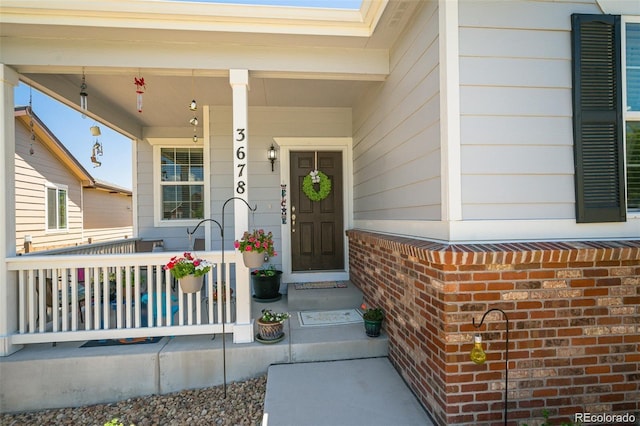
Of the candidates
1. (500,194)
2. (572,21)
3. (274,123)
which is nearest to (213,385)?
(500,194)

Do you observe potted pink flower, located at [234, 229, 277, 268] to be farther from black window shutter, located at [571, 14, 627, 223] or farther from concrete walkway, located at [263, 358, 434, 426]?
black window shutter, located at [571, 14, 627, 223]

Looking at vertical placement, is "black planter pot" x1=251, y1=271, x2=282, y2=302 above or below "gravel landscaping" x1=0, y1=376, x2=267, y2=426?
above

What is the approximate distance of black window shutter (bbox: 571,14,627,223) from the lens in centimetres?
208

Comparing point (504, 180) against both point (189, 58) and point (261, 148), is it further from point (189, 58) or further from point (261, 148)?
point (261, 148)

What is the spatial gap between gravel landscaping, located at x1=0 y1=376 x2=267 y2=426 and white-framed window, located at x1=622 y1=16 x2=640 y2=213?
320 centimetres

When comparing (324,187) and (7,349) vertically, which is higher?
(324,187)

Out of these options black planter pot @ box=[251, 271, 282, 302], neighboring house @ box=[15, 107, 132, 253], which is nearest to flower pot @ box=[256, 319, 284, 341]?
black planter pot @ box=[251, 271, 282, 302]

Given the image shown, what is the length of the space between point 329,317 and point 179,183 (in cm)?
363

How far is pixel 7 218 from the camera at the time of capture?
2881 mm

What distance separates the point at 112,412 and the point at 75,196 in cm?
977

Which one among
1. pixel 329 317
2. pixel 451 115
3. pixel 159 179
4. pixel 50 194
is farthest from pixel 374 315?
pixel 50 194

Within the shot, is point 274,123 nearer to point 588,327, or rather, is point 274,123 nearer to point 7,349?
point 7,349

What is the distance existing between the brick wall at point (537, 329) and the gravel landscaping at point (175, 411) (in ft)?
4.78

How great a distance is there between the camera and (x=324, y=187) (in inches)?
186
